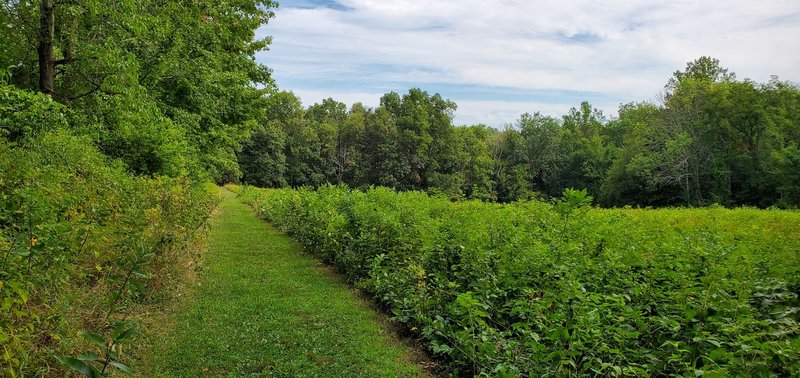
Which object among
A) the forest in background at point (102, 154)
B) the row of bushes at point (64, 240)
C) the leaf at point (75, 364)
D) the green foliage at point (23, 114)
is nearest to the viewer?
the leaf at point (75, 364)

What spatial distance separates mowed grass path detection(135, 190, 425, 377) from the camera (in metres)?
4.51

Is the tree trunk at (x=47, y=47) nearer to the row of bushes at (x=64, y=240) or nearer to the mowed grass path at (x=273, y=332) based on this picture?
the row of bushes at (x=64, y=240)

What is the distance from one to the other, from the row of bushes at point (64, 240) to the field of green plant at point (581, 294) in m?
2.95

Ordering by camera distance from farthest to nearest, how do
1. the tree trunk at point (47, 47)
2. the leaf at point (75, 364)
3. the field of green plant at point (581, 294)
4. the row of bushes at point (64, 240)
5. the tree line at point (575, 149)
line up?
1. the tree line at point (575, 149)
2. the tree trunk at point (47, 47)
3. the field of green plant at point (581, 294)
4. the row of bushes at point (64, 240)
5. the leaf at point (75, 364)

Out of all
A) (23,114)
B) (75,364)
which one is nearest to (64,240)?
(75,364)

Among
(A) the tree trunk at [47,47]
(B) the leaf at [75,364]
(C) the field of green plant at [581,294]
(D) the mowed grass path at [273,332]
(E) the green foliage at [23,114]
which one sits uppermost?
(A) the tree trunk at [47,47]

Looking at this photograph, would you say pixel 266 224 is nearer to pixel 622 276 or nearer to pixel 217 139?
pixel 217 139

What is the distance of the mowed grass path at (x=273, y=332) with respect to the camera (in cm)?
451

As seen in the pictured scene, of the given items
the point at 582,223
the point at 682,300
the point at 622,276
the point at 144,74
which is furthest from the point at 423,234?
the point at 144,74

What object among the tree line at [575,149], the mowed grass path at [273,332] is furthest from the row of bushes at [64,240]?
the tree line at [575,149]

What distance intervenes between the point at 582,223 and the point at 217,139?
13.2m

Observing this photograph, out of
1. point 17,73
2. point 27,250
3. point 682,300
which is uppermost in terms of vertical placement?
point 17,73

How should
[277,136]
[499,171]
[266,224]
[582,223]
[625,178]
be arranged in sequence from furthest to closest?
1. [499,171]
2. [277,136]
3. [625,178]
4. [266,224]
5. [582,223]

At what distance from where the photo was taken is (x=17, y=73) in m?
9.55
